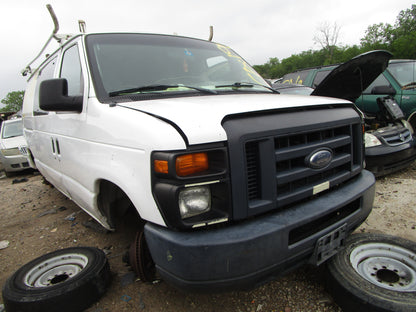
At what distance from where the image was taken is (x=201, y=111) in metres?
1.55

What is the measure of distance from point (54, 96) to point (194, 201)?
1469 millimetres

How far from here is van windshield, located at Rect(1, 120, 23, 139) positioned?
8953 millimetres

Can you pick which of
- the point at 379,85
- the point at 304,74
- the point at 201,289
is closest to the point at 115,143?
the point at 201,289

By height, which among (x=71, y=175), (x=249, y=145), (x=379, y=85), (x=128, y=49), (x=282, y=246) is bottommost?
(x=282, y=246)

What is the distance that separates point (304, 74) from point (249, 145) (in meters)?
7.49

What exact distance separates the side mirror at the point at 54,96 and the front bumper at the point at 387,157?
4.11 m

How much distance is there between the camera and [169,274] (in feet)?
4.84

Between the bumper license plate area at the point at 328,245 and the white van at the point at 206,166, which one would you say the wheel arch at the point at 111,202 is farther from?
the bumper license plate area at the point at 328,245

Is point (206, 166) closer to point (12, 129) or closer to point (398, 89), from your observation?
point (398, 89)

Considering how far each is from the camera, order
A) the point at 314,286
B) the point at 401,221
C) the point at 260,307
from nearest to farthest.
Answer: the point at 260,307 → the point at 314,286 → the point at 401,221

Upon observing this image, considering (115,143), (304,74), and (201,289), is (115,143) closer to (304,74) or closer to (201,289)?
(201,289)

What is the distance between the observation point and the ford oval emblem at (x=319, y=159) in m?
1.69

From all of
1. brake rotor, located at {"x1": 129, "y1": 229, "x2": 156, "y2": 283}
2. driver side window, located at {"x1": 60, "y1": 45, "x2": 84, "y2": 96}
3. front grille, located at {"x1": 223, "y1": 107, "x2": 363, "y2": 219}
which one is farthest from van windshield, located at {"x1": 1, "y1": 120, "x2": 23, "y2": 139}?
front grille, located at {"x1": 223, "y1": 107, "x2": 363, "y2": 219}

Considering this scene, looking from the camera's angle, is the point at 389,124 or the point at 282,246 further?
the point at 389,124
